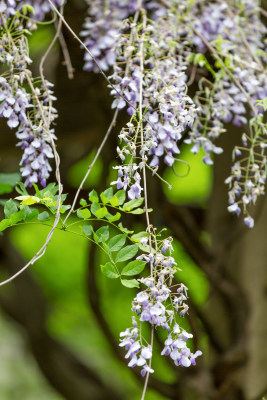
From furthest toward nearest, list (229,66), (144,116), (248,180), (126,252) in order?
(229,66), (248,180), (144,116), (126,252)

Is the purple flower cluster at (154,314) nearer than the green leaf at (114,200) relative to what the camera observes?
Yes

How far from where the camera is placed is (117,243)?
3.27 ft

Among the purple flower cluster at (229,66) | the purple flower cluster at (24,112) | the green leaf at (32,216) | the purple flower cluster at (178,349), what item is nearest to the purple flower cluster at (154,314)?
the purple flower cluster at (178,349)

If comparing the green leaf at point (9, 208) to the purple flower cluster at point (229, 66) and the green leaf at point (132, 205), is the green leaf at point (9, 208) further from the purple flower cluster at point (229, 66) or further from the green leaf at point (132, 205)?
the purple flower cluster at point (229, 66)

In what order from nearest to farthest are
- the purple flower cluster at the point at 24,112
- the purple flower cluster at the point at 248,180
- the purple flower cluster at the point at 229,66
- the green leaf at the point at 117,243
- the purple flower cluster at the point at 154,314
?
the purple flower cluster at the point at 154,314, the green leaf at the point at 117,243, the purple flower cluster at the point at 24,112, the purple flower cluster at the point at 248,180, the purple flower cluster at the point at 229,66

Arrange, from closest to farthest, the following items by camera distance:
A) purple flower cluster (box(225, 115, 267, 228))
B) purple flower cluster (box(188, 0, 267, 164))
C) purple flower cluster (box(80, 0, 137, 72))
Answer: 1. purple flower cluster (box(225, 115, 267, 228))
2. purple flower cluster (box(188, 0, 267, 164))
3. purple flower cluster (box(80, 0, 137, 72))

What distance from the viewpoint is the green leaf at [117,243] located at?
0.99 m

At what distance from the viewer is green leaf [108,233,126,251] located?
3.25ft

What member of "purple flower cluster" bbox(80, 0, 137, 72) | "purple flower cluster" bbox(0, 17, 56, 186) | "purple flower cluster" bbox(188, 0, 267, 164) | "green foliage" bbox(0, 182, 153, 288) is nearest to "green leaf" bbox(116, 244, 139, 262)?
"green foliage" bbox(0, 182, 153, 288)

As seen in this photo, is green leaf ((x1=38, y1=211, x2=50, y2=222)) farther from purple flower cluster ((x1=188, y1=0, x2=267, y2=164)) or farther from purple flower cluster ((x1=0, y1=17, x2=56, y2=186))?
purple flower cluster ((x1=188, y1=0, x2=267, y2=164))

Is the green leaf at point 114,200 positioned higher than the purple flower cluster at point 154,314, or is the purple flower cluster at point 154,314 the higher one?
the green leaf at point 114,200

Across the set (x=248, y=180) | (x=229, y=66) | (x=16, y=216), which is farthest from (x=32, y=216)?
(x=229, y=66)

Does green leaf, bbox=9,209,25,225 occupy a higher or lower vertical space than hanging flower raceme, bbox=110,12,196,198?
lower

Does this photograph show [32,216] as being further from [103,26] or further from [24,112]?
[103,26]
